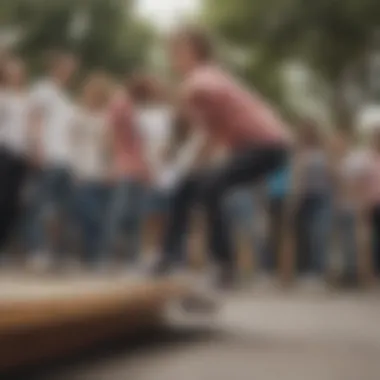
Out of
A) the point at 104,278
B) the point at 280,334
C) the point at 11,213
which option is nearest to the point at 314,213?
the point at 280,334

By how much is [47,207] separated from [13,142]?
123mm

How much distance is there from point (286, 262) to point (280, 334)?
11 cm

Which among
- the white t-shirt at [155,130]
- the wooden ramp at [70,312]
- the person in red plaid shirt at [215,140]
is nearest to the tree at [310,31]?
the person in red plaid shirt at [215,140]

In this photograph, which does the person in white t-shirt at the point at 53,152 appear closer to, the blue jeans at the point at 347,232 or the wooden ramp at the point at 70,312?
the wooden ramp at the point at 70,312

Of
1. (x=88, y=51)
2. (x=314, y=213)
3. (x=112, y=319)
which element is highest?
(x=88, y=51)

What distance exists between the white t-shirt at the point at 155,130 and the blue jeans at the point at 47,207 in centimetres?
13

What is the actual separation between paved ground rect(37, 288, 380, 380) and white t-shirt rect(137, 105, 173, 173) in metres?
0.25

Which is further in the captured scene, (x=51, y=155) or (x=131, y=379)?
(x=51, y=155)

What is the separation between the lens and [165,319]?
148cm

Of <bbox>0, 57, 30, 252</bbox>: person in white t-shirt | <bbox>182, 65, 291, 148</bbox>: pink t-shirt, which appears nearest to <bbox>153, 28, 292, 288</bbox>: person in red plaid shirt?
<bbox>182, 65, 291, 148</bbox>: pink t-shirt

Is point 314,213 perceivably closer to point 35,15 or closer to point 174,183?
point 174,183

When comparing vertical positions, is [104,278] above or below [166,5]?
below

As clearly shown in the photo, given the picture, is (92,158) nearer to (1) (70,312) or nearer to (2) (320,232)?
(1) (70,312)

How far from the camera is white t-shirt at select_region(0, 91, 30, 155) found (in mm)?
1548
